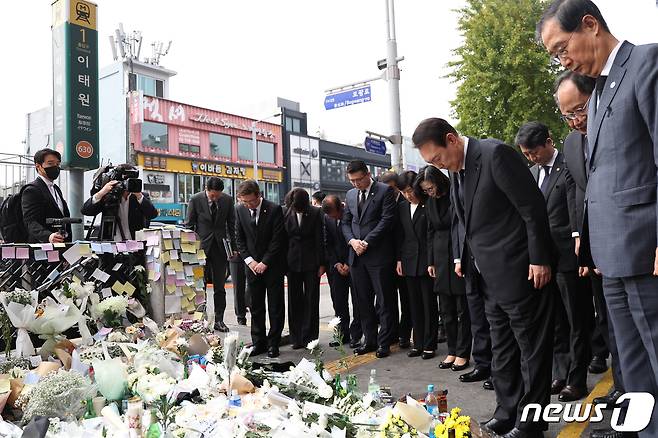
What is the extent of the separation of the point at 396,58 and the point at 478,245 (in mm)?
9580

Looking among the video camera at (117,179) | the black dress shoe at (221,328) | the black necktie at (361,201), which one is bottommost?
the black dress shoe at (221,328)

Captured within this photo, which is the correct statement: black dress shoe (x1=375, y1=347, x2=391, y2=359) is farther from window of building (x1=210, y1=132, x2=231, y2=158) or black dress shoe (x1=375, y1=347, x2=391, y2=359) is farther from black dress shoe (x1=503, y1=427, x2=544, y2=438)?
window of building (x1=210, y1=132, x2=231, y2=158)

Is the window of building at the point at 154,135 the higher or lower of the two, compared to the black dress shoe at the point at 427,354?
higher

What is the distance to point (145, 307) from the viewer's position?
4316 millimetres

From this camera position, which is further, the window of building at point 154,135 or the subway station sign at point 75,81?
the window of building at point 154,135

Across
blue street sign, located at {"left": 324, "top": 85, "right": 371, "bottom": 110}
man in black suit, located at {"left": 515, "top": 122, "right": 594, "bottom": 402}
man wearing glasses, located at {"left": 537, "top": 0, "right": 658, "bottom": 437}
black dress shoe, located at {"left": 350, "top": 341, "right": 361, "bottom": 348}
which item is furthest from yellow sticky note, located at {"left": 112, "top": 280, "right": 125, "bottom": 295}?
blue street sign, located at {"left": 324, "top": 85, "right": 371, "bottom": 110}

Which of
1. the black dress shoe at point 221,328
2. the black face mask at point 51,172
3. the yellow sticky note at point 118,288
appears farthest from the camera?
the black dress shoe at point 221,328

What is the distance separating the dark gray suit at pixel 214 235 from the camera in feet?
21.8

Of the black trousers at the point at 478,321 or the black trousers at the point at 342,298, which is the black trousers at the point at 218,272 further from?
the black trousers at the point at 478,321

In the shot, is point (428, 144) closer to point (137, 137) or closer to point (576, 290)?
→ point (576, 290)

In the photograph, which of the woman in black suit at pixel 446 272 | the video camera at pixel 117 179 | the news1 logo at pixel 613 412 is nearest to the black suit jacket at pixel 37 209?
the video camera at pixel 117 179

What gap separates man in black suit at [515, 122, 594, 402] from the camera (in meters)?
3.79

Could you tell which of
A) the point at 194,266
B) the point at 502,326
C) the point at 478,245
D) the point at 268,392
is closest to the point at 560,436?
the point at 502,326

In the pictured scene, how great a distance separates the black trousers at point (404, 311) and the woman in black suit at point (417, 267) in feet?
1.04
